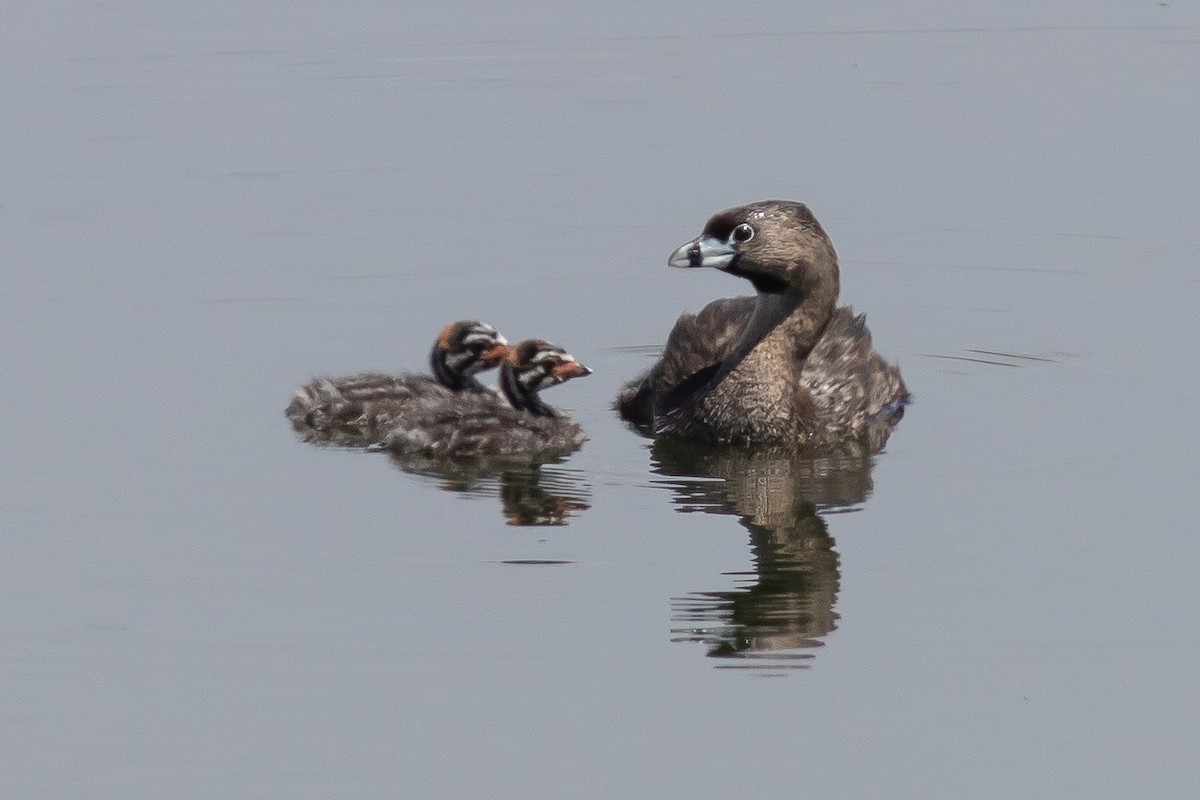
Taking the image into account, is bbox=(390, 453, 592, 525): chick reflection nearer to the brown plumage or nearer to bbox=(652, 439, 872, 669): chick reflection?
the brown plumage

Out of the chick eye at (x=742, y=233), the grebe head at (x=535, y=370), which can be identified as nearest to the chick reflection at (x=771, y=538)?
the grebe head at (x=535, y=370)

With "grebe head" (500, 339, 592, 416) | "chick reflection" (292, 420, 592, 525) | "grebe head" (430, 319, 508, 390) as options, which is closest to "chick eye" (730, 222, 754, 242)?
"grebe head" (500, 339, 592, 416)

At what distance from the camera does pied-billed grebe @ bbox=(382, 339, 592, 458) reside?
11367mm

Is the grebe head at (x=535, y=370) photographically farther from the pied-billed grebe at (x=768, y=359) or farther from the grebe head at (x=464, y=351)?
the pied-billed grebe at (x=768, y=359)

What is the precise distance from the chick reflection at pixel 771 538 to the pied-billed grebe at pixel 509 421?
20.0 inches

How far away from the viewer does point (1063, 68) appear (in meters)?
18.3

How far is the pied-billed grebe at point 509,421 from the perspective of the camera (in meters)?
11.4

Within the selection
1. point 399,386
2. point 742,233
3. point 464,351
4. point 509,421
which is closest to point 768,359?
point 742,233

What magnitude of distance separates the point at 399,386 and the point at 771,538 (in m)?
2.45

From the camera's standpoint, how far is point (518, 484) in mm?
10930

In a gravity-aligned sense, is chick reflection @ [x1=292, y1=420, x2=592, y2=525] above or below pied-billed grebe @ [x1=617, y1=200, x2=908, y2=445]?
below

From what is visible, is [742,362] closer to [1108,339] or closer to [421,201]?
[1108,339]

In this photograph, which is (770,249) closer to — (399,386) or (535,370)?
(535,370)

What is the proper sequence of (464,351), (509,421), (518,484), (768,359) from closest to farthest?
(518,484), (509,421), (768,359), (464,351)
